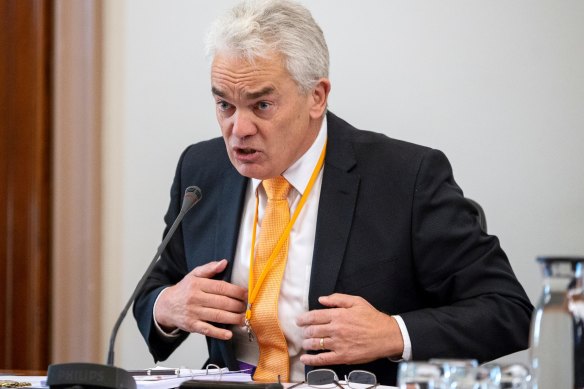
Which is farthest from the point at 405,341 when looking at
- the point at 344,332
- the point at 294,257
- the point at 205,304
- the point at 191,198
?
the point at 191,198

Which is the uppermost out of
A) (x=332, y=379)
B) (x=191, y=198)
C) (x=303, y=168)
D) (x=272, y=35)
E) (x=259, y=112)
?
(x=272, y=35)

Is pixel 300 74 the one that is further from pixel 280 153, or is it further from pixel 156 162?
pixel 156 162

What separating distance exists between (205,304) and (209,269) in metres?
0.12

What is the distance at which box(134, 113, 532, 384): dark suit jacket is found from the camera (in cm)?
226

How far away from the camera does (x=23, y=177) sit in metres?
3.34

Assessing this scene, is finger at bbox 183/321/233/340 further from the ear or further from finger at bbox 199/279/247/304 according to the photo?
the ear

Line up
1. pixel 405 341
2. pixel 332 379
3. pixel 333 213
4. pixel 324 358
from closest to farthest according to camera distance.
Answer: pixel 332 379, pixel 324 358, pixel 405 341, pixel 333 213

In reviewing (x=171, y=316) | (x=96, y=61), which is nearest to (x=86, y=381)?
(x=171, y=316)

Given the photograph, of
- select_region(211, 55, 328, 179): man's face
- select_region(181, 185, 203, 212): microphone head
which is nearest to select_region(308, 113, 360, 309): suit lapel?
select_region(211, 55, 328, 179): man's face

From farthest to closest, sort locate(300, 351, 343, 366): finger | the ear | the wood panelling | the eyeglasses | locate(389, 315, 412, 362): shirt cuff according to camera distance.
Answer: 1. the wood panelling
2. the ear
3. locate(389, 315, 412, 362): shirt cuff
4. locate(300, 351, 343, 366): finger
5. the eyeglasses

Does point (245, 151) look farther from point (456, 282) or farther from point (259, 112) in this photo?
point (456, 282)

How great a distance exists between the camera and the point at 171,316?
2328 mm

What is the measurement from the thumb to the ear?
49 cm

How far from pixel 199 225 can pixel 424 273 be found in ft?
2.30
